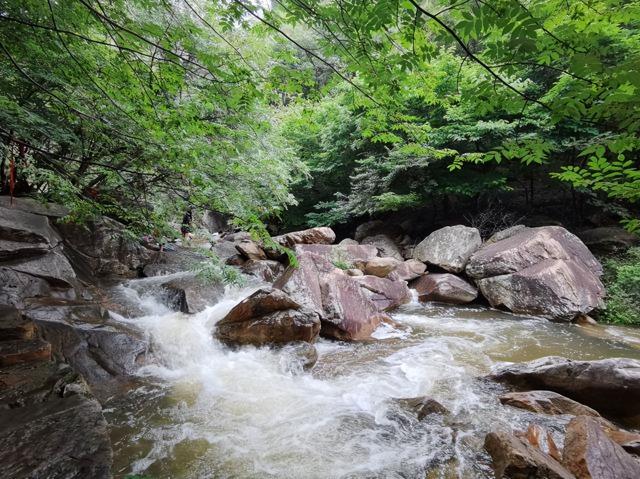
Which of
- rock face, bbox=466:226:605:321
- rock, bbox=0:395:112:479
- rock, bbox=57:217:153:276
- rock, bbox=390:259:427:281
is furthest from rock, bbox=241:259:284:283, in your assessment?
rock, bbox=0:395:112:479

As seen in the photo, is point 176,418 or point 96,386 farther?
point 96,386

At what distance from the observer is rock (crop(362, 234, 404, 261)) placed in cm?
1245

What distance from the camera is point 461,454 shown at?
318cm

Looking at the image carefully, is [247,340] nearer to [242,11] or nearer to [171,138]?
[171,138]

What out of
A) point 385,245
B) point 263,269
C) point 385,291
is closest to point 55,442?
point 385,291

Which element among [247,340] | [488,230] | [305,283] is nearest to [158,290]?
[247,340]

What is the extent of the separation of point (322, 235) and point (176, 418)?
848 cm

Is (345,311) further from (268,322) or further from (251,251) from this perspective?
(251,251)

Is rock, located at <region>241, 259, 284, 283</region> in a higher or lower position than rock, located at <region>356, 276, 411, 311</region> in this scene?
higher

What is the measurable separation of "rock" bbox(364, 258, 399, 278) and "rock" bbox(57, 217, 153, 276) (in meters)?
6.47

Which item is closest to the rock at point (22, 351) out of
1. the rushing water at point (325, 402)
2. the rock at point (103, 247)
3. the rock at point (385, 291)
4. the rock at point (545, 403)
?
the rushing water at point (325, 402)

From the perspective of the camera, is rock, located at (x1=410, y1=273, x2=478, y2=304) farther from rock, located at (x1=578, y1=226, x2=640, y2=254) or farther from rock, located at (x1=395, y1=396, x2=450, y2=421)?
rock, located at (x1=395, y1=396, x2=450, y2=421)

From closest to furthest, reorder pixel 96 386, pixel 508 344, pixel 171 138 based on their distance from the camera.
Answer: pixel 171 138 → pixel 96 386 → pixel 508 344

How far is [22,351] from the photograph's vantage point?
3.21 m
